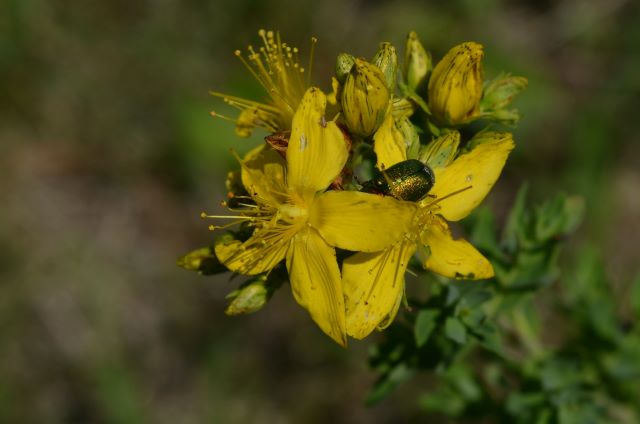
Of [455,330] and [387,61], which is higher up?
[387,61]

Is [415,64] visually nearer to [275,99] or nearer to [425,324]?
[275,99]

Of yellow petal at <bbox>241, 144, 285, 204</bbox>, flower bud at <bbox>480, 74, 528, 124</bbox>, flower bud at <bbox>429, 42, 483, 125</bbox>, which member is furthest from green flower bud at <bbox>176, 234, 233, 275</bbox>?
flower bud at <bbox>480, 74, 528, 124</bbox>

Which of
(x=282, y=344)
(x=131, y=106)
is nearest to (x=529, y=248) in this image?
(x=282, y=344)

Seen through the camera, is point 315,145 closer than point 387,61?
Yes

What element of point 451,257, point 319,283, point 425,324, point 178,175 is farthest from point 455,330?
point 178,175

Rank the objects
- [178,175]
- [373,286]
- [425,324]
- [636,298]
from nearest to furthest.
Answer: [373,286] < [425,324] < [636,298] < [178,175]

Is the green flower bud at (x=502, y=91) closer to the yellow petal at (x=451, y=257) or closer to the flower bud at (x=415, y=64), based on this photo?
the flower bud at (x=415, y=64)

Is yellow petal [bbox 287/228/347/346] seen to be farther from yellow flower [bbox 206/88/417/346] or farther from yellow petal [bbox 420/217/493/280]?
yellow petal [bbox 420/217/493/280]
